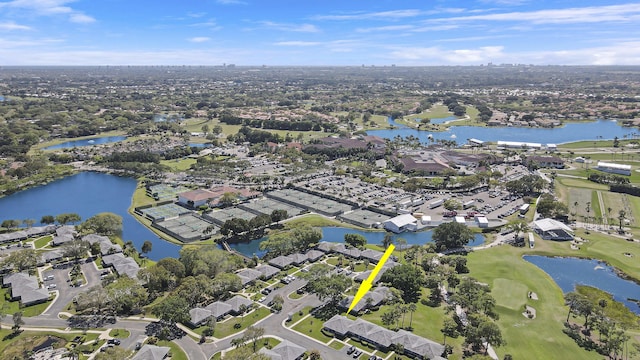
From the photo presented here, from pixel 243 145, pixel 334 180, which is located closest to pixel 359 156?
pixel 334 180

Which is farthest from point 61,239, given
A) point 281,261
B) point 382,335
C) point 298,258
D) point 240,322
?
point 382,335

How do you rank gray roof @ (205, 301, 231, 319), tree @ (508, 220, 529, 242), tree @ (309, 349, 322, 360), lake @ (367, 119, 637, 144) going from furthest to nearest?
lake @ (367, 119, 637, 144)
tree @ (508, 220, 529, 242)
gray roof @ (205, 301, 231, 319)
tree @ (309, 349, 322, 360)

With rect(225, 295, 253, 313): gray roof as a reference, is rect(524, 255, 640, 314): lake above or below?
below

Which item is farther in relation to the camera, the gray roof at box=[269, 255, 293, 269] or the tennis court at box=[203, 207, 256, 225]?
the tennis court at box=[203, 207, 256, 225]

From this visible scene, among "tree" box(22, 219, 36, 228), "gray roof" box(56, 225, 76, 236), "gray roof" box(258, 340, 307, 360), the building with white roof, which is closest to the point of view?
"gray roof" box(258, 340, 307, 360)

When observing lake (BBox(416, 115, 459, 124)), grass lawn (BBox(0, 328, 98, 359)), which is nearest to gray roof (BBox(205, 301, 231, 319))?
grass lawn (BBox(0, 328, 98, 359))

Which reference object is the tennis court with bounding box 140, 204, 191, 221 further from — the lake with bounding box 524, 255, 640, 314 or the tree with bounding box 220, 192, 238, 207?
the lake with bounding box 524, 255, 640, 314

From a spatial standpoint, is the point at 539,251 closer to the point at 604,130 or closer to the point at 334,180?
the point at 334,180
